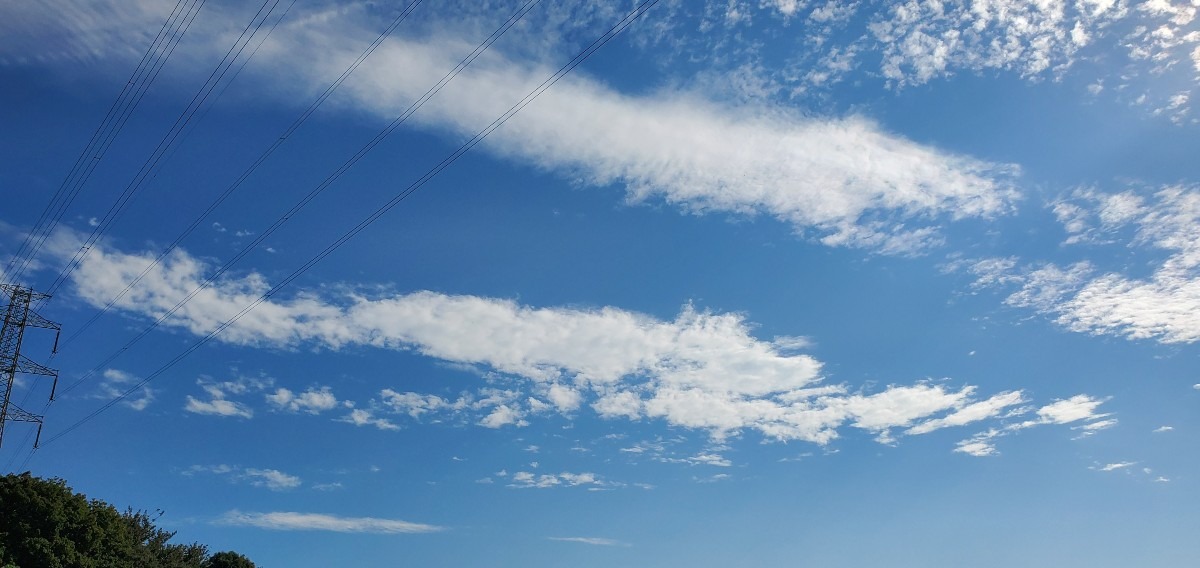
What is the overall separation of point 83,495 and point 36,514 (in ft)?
15.8

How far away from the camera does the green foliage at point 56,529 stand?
54.1 meters

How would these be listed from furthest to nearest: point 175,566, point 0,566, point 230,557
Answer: point 230,557
point 175,566
point 0,566

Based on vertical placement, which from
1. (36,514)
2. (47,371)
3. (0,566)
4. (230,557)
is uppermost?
(47,371)

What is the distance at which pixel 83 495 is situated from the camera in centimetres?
6022

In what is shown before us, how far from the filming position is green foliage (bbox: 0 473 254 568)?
54125 millimetres

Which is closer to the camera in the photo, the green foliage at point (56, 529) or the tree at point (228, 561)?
the green foliage at point (56, 529)

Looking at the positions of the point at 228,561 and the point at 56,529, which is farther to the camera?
the point at 228,561

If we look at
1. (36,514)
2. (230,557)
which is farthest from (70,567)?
(230,557)

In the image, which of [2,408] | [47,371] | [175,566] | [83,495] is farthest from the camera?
[175,566]

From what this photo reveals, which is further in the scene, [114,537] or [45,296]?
[45,296]

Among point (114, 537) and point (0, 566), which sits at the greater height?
point (114, 537)

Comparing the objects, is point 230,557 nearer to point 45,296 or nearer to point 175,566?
point 175,566

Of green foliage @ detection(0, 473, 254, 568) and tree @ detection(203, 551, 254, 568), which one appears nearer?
green foliage @ detection(0, 473, 254, 568)

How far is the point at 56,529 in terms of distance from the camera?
5600 cm
